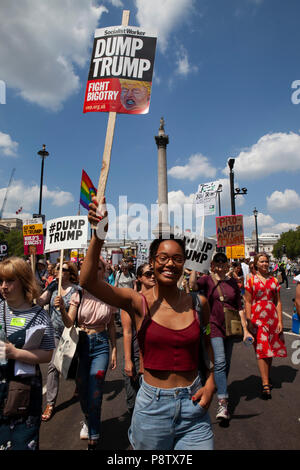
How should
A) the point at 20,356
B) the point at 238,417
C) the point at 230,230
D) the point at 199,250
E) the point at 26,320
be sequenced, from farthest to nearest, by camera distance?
1. the point at 230,230
2. the point at 199,250
3. the point at 238,417
4. the point at 26,320
5. the point at 20,356

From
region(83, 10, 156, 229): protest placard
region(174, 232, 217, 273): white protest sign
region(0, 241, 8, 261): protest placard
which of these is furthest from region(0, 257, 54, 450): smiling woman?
region(0, 241, 8, 261): protest placard

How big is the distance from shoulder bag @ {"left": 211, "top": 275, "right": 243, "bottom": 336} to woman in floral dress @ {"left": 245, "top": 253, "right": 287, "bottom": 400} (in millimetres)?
672

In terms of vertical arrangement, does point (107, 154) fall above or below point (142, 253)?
above

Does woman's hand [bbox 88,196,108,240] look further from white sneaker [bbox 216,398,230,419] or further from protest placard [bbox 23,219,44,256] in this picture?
protest placard [bbox 23,219,44,256]

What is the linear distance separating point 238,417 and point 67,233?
3297 millimetres

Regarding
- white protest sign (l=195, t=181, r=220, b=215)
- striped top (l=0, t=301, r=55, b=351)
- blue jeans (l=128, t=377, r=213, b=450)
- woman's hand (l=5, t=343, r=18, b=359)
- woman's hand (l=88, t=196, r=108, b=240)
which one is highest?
white protest sign (l=195, t=181, r=220, b=215)

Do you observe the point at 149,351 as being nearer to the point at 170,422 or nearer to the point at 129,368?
the point at 170,422

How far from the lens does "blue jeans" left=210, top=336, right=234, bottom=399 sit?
404 cm

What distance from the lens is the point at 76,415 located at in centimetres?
414

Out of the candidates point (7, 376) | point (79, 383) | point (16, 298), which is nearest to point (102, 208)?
point (16, 298)

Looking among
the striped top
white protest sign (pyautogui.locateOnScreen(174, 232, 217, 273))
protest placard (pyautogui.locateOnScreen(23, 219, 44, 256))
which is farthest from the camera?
protest placard (pyautogui.locateOnScreen(23, 219, 44, 256))

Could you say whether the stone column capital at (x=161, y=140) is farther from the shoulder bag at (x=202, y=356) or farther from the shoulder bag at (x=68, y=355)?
the shoulder bag at (x=202, y=356)

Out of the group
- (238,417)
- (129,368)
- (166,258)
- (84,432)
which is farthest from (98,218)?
(238,417)

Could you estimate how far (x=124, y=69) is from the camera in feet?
9.52
